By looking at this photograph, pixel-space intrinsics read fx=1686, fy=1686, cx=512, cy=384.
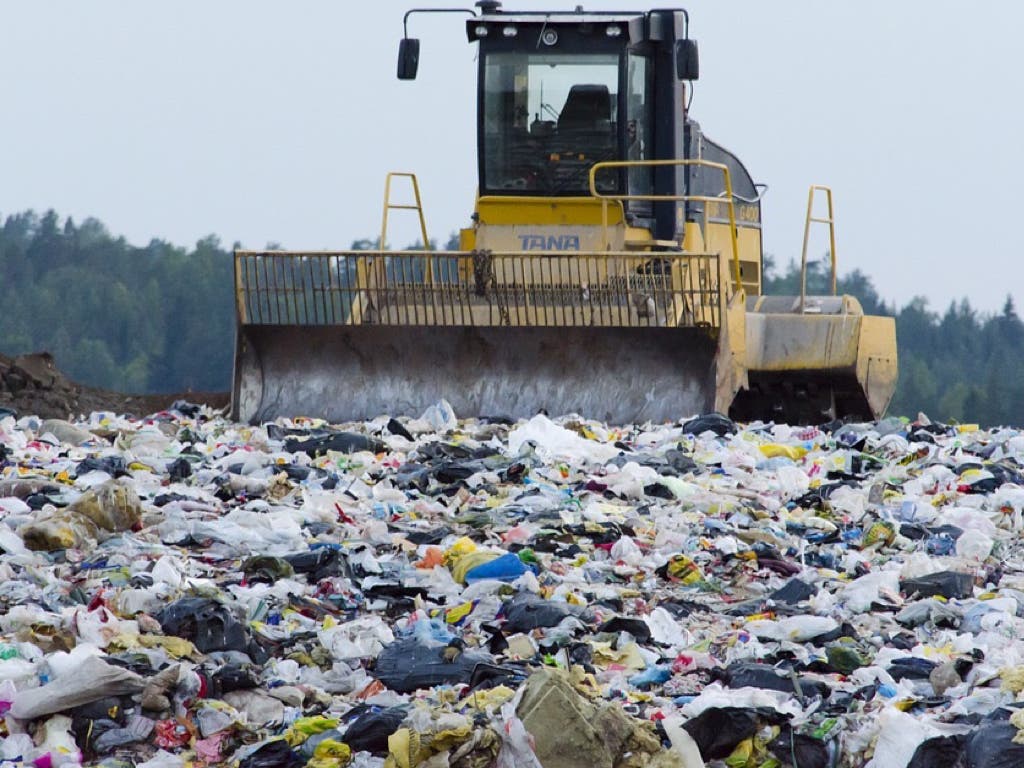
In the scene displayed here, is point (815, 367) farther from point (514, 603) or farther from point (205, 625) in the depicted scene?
point (205, 625)

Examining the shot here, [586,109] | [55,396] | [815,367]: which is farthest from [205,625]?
[55,396]

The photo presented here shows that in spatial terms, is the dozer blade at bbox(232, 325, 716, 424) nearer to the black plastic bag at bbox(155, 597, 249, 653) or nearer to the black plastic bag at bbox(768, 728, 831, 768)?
the black plastic bag at bbox(155, 597, 249, 653)

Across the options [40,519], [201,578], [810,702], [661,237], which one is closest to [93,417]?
[661,237]

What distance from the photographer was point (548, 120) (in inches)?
444

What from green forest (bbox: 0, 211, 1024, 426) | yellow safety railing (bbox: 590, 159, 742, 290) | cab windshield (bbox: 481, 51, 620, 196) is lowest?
green forest (bbox: 0, 211, 1024, 426)

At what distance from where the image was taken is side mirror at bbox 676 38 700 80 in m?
10.1

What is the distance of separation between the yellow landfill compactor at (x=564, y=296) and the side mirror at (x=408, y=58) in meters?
0.01

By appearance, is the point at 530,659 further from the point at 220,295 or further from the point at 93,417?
the point at 220,295

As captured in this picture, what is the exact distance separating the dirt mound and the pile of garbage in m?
4.35

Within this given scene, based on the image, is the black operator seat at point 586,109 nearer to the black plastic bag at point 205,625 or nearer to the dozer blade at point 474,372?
the dozer blade at point 474,372

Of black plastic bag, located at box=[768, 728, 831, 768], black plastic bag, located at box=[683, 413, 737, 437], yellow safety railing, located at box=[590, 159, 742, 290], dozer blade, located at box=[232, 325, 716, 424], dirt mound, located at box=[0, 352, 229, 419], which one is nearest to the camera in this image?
black plastic bag, located at box=[768, 728, 831, 768]

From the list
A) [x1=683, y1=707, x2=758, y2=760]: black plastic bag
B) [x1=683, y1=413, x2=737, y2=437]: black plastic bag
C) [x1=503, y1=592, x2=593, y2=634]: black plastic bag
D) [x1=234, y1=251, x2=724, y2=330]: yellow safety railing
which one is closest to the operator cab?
[x1=234, y1=251, x2=724, y2=330]: yellow safety railing

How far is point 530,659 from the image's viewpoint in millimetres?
5047

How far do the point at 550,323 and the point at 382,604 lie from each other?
17.1ft
